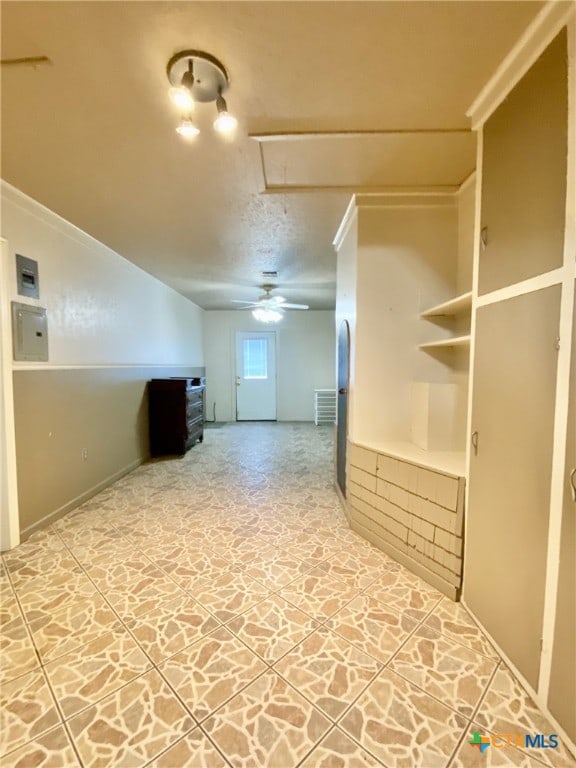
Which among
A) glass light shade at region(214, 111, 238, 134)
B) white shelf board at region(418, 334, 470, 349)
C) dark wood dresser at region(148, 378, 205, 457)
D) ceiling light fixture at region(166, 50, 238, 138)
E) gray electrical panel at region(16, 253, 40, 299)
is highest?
ceiling light fixture at region(166, 50, 238, 138)

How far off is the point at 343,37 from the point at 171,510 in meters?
3.28

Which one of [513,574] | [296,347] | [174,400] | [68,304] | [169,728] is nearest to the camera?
[169,728]

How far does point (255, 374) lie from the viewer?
7215 mm

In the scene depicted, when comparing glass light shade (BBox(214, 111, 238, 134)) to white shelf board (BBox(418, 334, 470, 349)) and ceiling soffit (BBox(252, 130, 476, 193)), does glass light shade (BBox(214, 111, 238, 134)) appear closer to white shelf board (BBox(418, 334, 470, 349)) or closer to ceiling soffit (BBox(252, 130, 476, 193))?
ceiling soffit (BBox(252, 130, 476, 193))

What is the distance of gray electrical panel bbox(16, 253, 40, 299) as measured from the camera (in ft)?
7.45

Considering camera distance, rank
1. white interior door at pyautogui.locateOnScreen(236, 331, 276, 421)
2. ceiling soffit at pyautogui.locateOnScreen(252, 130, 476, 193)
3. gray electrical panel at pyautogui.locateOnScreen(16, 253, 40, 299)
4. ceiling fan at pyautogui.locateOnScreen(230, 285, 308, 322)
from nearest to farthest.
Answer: ceiling soffit at pyautogui.locateOnScreen(252, 130, 476, 193), gray electrical panel at pyautogui.locateOnScreen(16, 253, 40, 299), ceiling fan at pyautogui.locateOnScreen(230, 285, 308, 322), white interior door at pyautogui.locateOnScreen(236, 331, 276, 421)

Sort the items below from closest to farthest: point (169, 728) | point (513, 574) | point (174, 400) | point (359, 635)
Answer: point (169, 728) < point (513, 574) < point (359, 635) < point (174, 400)

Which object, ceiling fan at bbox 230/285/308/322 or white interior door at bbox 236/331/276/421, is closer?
ceiling fan at bbox 230/285/308/322

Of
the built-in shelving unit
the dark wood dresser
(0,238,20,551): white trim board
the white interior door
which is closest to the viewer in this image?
the built-in shelving unit

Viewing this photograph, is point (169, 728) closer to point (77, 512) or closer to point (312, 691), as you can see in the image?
point (312, 691)

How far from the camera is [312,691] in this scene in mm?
1216

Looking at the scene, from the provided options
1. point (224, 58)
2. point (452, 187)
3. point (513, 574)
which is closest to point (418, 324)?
point (452, 187)

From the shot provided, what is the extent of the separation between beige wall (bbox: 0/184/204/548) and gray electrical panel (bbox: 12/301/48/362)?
6 centimetres

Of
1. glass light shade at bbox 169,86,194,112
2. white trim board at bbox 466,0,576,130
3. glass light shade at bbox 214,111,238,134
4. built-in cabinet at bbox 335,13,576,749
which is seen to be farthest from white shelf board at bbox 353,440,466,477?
glass light shade at bbox 169,86,194,112
